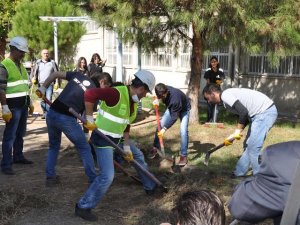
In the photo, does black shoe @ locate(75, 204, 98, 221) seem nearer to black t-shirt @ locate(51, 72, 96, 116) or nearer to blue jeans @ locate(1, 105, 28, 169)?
black t-shirt @ locate(51, 72, 96, 116)

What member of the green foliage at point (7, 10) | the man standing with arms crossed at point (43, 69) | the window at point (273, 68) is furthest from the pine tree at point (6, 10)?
the window at point (273, 68)

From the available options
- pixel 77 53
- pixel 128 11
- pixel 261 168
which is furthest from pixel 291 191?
pixel 77 53

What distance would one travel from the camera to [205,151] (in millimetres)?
7234

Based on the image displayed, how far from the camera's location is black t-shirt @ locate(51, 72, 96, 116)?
182 inches

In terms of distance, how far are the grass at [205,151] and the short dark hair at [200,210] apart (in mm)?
2489

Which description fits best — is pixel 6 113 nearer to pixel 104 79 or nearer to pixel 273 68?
pixel 104 79

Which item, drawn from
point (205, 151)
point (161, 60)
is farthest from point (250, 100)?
point (161, 60)

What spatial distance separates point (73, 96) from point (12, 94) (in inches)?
46.2

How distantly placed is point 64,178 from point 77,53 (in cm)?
1743

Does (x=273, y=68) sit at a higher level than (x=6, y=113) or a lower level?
higher

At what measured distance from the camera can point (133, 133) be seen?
27.8ft

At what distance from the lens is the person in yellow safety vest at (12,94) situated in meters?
5.21

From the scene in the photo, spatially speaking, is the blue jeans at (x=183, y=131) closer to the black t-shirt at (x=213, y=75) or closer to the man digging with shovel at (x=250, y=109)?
the man digging with shovel at (x=250, y=109)

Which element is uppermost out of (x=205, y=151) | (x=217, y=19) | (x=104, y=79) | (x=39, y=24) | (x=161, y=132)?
(x=39, y=24)
